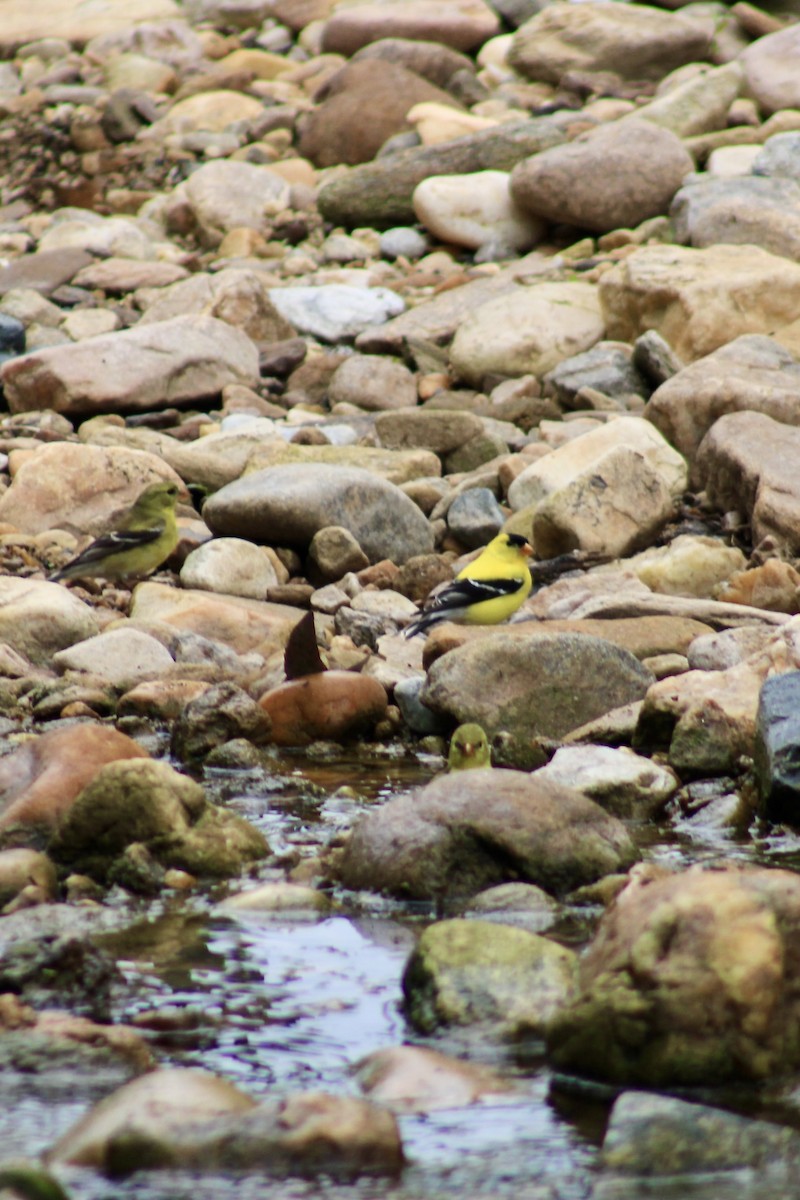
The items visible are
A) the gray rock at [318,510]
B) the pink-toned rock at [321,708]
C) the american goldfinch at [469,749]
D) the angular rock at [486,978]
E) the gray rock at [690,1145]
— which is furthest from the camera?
the gray rock at [318,510]

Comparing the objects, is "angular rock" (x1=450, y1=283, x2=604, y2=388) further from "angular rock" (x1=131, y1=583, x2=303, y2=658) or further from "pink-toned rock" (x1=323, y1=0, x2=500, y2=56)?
"pink-toned rock" (x1=323, y1=0, x2=500, y2=56)

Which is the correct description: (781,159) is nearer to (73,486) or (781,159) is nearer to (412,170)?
(412,170)

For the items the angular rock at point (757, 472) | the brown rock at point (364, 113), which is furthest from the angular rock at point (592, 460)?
the brown rock at point (364, 113)

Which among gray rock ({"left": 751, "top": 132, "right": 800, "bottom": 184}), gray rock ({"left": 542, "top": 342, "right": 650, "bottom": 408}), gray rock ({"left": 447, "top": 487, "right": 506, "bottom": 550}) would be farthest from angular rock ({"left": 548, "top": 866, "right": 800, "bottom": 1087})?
gray rock ({"left": 751, "top": 132, "right": 800, "bottom": 184})

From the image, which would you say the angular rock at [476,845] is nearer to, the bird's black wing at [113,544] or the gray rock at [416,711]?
the gray rock at [416,711]

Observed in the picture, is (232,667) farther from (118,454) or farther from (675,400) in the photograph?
(675,400)

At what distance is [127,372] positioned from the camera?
547 inches

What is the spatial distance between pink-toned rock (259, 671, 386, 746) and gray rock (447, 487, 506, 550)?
10.5 ft

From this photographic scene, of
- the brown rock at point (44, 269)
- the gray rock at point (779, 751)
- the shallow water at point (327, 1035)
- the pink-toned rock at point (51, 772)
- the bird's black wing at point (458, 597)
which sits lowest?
the brown rock at point (44, 269)

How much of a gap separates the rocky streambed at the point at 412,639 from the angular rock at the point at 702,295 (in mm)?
40

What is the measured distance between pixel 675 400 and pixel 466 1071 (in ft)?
28.0

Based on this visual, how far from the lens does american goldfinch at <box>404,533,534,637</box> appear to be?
936 centimetres

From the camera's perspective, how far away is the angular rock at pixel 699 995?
3875mm

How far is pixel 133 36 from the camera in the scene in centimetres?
2788
